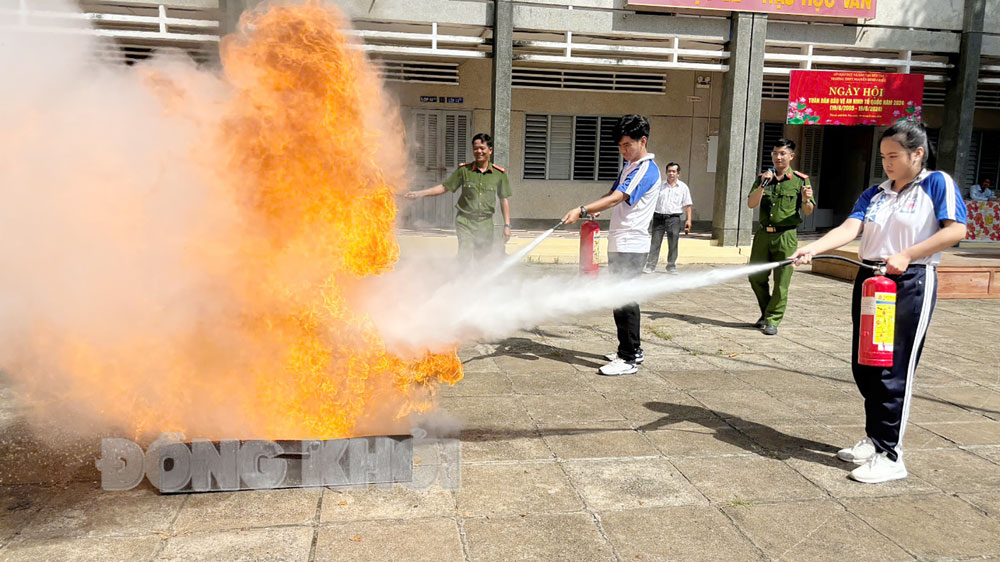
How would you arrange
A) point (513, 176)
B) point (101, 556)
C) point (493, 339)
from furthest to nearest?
point (513, 176) → point (493, 339) → point (101, 556)

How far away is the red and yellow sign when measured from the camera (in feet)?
47.8

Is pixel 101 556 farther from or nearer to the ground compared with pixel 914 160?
nearer to the ground

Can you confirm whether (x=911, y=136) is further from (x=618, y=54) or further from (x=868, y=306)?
(x=618, y=54)

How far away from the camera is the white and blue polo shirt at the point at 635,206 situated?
240 inches

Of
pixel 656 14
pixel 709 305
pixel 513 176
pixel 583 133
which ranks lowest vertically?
pixel 709 305

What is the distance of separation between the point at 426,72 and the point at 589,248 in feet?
38.3

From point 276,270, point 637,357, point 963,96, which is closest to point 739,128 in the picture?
point 963,96

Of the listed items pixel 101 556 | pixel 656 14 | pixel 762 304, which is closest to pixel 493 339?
pixel 762 304

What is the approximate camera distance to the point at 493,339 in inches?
296

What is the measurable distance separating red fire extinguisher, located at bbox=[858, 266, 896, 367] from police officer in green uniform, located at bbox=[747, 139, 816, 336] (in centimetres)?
393

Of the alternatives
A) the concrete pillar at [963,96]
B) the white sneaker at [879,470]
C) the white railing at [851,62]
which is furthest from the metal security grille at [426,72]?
the white sneaker at [879,470]

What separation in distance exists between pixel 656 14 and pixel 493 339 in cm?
1021

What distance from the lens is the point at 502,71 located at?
46.9ft

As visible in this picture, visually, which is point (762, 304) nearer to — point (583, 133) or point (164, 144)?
point (164, 144)
